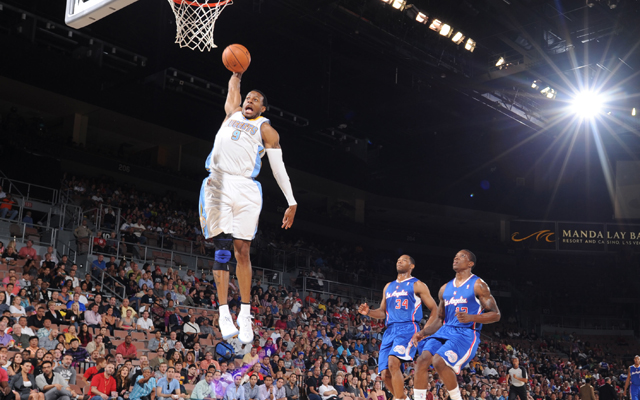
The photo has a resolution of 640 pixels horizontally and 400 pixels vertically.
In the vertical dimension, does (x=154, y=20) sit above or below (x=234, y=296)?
above

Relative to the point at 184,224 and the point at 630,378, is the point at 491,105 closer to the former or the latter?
the point at 630,378

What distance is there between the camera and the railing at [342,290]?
23844 millimetres

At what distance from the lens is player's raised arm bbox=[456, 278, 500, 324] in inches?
284

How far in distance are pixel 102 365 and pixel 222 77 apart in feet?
50.0

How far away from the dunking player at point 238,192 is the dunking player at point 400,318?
3.34 meters

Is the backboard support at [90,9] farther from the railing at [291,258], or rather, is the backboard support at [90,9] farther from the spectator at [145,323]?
the railing at [291,258]

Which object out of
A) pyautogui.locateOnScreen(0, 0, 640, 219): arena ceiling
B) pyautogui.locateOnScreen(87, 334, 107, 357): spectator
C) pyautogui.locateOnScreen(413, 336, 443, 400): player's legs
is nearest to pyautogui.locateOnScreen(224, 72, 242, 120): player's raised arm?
pyautogui.locateOnScreen(413, 336, 443, 400): player's legs

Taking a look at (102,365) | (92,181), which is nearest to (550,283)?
(92,181)

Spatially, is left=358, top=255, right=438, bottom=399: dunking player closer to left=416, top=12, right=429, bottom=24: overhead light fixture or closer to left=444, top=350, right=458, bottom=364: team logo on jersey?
left=444, top=350, right=458, bottom=364: team logo on jersey

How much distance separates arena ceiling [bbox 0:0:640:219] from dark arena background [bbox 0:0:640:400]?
0.08 metres

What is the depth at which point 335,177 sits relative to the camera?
30.1m

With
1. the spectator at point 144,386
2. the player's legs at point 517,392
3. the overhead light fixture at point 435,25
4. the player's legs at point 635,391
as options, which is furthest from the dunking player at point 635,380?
the spectator at point 144,386

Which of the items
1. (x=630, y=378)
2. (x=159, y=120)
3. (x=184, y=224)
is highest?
(x=159, y=120)

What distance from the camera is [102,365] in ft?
37.6
